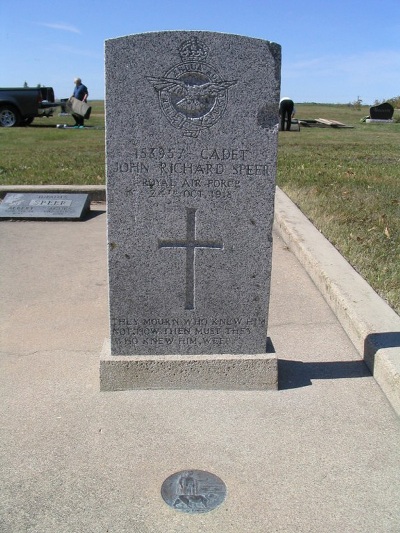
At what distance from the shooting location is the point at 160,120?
3.07m

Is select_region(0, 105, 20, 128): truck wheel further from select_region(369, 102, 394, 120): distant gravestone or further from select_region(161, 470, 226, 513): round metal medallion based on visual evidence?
select_region(161, 470, 226, 513): round metal medallion

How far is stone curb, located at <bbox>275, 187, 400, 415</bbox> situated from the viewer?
3.35 meters

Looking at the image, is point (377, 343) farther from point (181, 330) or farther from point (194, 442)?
point (194, 442)

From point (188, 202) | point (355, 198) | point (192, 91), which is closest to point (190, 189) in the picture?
point (188, 202)

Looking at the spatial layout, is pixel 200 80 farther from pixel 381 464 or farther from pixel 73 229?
pixel 73 229

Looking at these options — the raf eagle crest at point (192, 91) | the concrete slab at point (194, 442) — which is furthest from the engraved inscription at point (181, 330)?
the raf eagle crest at point (192, 91)

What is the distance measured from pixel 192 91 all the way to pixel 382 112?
29.4 m

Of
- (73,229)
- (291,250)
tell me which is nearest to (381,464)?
(291,250)

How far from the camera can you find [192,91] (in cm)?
304

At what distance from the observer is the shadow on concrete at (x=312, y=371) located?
3.48m

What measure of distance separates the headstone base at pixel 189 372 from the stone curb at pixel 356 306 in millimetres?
618

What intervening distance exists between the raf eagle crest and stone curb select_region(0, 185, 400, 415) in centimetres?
162

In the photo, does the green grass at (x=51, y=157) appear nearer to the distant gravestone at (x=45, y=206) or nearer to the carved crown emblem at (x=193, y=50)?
the distant gravestone at (x=45, y=206)

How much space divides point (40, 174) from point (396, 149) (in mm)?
10062
